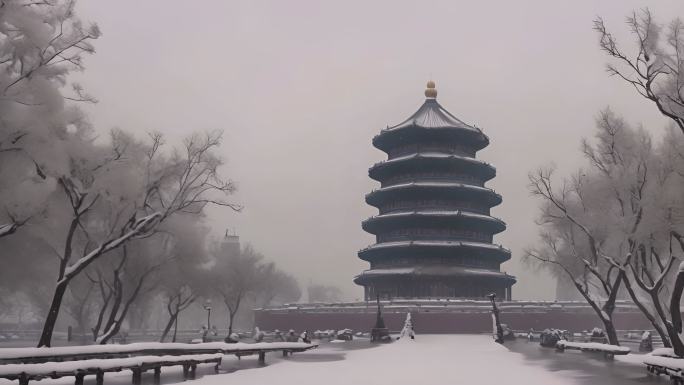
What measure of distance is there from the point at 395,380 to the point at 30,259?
17816mm

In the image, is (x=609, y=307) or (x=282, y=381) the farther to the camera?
(x=609, y=307)

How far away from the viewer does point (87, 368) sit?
14773mm

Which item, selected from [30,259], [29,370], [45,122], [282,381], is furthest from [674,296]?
[30,259]

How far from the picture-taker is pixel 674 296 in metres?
20.2

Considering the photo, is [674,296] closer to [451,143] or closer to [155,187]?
[155,187]

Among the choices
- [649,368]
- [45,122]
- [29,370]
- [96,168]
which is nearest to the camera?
[29,370]

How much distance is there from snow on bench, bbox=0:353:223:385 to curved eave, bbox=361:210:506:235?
121ft

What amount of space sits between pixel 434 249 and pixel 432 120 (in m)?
13.9

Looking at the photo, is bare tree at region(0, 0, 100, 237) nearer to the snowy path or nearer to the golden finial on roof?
the snowy path

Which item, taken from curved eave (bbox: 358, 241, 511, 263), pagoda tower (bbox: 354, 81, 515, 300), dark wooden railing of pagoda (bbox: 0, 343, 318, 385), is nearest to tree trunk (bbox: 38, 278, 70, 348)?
dark wooden railing of pagoda (bbox: 0, 343, 318, 385)

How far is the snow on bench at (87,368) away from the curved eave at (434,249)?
35.5 metres

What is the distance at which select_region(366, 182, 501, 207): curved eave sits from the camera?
54.6 metres

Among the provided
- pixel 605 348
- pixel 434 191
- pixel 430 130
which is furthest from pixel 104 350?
pixel 430 130

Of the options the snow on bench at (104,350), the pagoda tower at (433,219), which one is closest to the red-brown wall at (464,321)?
the pagoda tower at (433,219)
